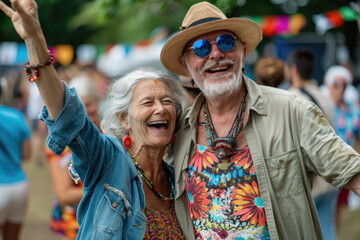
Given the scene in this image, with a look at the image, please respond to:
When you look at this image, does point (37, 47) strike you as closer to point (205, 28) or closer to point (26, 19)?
point (26, 19)

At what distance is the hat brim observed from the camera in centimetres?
308

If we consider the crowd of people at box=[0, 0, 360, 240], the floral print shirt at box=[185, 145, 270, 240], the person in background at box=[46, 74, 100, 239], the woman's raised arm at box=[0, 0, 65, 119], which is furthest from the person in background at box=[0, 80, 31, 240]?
the woman's raised arm at box=[0, 0, 65, 119]

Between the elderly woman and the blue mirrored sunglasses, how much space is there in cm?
33

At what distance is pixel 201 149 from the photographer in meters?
3.15

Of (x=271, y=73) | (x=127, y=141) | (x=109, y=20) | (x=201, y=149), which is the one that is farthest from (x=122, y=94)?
(x=109, y=20)

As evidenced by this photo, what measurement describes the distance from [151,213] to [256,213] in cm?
65

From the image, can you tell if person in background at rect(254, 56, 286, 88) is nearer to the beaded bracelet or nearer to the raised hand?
the beaded bracelet

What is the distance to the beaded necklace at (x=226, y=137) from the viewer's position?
296 cm

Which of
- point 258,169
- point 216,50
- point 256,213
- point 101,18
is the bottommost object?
point 256,213

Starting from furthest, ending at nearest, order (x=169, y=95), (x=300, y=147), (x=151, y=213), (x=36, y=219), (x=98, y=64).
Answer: (x=98, y=64) → (x=36, y=219) → (x=169, y=95) → (x=151, y=213) → (x=300, y=147)

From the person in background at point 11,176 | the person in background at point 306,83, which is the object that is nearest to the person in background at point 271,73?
the person in background at point 306,83

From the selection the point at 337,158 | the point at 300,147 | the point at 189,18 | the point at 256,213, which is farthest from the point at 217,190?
the point at 189,18

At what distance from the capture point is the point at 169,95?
10.6 feet

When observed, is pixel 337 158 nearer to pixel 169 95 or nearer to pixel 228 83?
pixel 228 83
